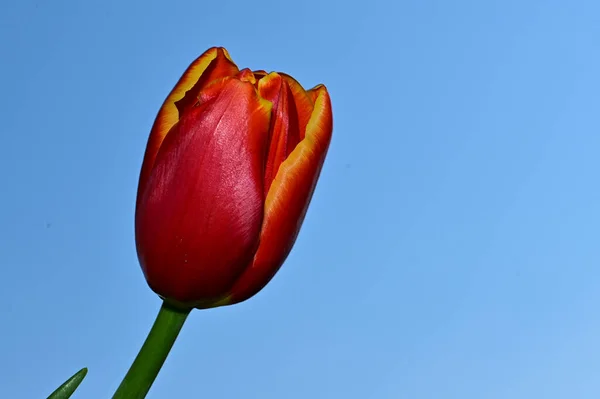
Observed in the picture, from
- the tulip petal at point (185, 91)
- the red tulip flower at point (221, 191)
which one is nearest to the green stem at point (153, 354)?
the red tulip flower at point (221, 191)

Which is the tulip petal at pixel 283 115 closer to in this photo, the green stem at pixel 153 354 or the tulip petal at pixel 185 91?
the tulip petal at pixel 185 91

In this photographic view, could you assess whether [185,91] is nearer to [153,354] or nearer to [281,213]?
[281,213]

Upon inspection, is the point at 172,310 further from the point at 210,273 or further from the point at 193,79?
the point at 193,79

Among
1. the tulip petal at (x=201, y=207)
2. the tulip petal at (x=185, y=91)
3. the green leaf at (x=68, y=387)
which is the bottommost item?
the green leaf at (x=68, y=387)

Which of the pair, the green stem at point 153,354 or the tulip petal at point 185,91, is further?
the tulip petal at point 185,91

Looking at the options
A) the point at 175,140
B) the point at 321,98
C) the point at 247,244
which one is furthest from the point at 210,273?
the point at 321,98

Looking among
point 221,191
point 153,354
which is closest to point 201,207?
point 221,191

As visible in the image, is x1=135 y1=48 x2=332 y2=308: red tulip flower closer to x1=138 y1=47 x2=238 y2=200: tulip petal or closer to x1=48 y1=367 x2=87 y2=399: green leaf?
x1=138 y1=47 x2=238 y2=200: tulip petal

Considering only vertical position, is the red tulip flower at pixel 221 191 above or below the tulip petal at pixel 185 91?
below
